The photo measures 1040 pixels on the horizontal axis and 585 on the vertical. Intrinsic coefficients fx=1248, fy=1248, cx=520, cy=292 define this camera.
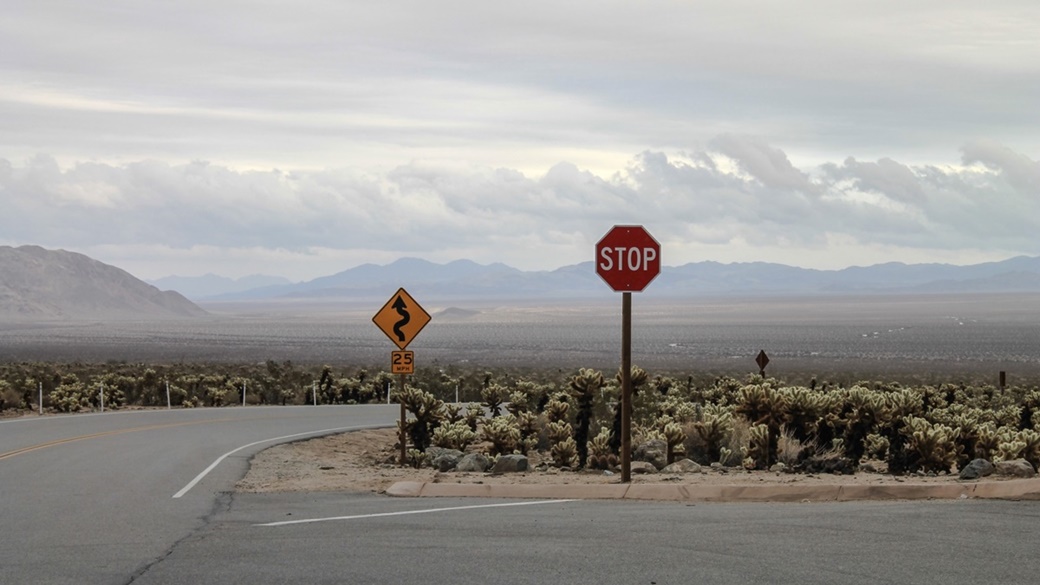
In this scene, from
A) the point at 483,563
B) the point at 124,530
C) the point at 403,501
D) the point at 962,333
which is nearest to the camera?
A: the point at 483,563

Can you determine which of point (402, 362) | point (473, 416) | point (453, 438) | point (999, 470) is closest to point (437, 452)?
point (453, 438)

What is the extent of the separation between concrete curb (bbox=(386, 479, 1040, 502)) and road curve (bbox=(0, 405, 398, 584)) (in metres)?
3.18

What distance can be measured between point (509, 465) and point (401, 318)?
3.43m

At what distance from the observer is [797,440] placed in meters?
19.9

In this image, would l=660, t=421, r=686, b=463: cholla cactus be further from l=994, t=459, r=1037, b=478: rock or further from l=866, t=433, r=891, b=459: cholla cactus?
l=994, t=459, r=1037, b=478: rock

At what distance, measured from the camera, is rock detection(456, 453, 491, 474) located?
19.9 m

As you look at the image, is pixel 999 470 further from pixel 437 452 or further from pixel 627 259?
pixel 437 452

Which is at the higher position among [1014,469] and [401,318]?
[401,318]

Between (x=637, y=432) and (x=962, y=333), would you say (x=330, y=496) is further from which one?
(x=962, y=333)

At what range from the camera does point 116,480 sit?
1762 cm

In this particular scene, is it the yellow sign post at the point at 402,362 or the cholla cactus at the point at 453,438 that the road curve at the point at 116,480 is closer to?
the yellow sign post at the point at 402,362

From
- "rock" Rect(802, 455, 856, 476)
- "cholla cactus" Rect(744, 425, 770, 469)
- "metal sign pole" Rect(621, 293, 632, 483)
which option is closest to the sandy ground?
"rock" Rect(802, 455, 856, 476)

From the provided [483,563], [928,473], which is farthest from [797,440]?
[483,563]

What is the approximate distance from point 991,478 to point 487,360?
71.1 m
